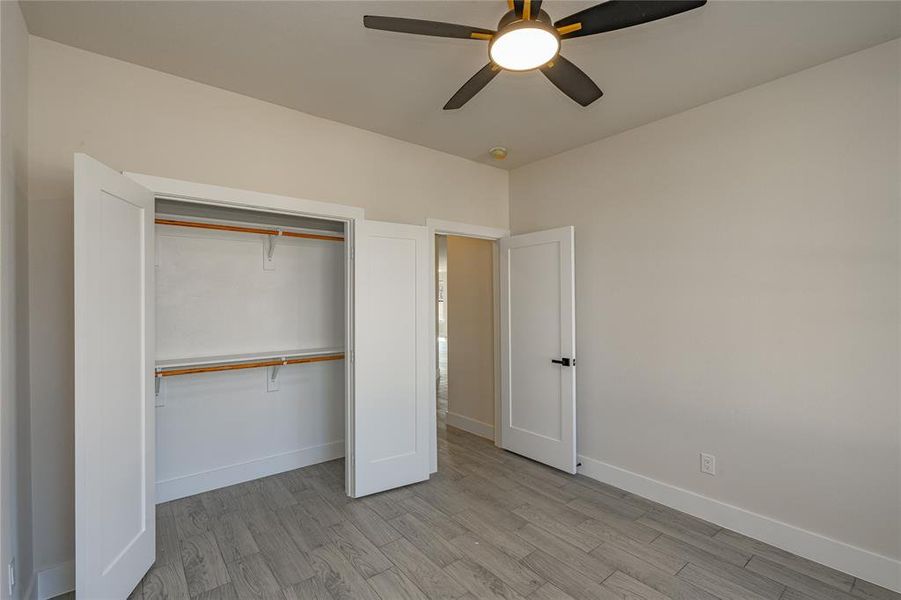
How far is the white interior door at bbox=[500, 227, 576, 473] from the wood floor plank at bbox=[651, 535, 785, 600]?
3.20 feet

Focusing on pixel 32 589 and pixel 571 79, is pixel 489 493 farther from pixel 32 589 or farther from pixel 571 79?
pixel 571 79

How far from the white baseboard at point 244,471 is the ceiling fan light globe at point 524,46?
3343 millimetres

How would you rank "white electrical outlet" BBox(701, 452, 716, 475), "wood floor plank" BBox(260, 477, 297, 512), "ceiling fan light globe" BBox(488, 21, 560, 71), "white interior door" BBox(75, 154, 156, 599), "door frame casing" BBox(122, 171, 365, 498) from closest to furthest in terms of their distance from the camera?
"ceiling fan light globe" BBox(488, 21, 560, 71), "white interior door" BBox(75, 154, 156, 599), "door frame casing" BBox(122, 171, 365, 498), "white electrical outlet" BBox(701, 452, 716, 475), "wood floor plank" BBox(260, 477, 297, 512)

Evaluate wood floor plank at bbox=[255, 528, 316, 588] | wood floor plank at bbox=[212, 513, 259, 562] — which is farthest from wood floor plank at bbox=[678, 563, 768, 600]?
wood floor plank at bbox=[212, 513, 259, 562]

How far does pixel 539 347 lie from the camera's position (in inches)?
147

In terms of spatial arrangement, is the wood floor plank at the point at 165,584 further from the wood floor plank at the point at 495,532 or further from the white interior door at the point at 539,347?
the white interior door at the point at 539,347

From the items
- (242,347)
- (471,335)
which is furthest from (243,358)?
(471,335)

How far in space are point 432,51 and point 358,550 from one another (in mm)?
2833

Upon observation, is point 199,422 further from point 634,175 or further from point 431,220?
point 634,175

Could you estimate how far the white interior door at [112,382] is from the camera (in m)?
1.74

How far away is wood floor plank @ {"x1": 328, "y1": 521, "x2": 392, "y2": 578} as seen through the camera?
2318 mm

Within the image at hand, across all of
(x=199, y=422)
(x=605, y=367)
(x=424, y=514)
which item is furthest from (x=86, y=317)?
(x=605, y=367)

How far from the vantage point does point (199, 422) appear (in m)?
3.21

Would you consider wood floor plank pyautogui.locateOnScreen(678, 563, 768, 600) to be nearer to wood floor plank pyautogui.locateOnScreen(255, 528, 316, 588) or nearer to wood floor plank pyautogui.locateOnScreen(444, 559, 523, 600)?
wood floor plank pyautogui.locateOnScreen(444, 559, 523, 600)
